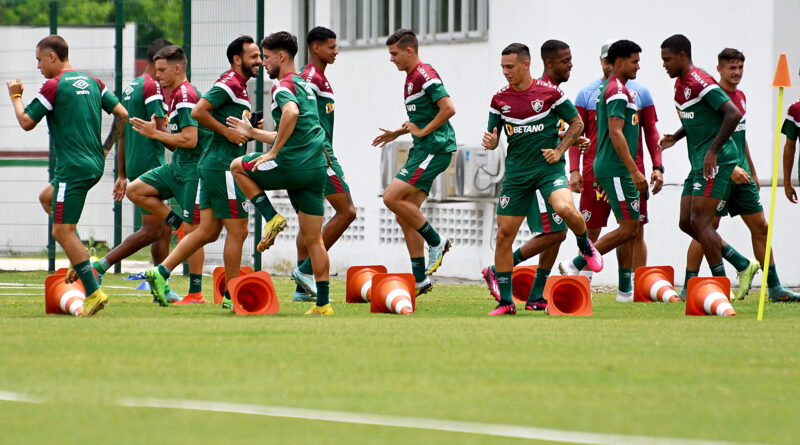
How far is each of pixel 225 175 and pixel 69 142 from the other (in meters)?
1.39

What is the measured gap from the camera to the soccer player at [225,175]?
12188mm

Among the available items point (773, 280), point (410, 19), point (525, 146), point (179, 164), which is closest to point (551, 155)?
point (525, 146)

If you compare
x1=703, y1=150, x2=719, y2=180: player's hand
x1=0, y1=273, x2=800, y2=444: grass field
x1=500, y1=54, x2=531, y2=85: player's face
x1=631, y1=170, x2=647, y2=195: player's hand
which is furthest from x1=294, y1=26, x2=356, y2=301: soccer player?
x1=703, y1=150, x2=719, y2=180: player's hand

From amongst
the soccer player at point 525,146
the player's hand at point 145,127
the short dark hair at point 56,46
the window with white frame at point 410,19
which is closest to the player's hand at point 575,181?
the soccer player at point 525,146

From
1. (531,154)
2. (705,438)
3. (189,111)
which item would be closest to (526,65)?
(531,154)

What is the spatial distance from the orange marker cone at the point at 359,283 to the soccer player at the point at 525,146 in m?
1.85

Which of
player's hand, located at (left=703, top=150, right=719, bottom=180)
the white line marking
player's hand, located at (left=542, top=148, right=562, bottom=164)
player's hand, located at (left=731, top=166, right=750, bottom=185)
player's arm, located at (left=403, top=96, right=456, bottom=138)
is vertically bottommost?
the white line marking

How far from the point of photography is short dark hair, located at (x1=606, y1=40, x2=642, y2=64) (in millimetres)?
13758

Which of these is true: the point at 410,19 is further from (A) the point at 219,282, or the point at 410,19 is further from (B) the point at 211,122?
(B) the point at 211,122

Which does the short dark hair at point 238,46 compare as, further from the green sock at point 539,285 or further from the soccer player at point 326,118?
the green sock at point 539,285

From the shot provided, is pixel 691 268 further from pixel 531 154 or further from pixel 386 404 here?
pixel 386 404

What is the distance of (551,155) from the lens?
38.3 ft

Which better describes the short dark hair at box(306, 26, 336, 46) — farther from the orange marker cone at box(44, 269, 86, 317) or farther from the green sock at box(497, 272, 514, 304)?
the orange marker cone at box(44, 269, 86, 317)

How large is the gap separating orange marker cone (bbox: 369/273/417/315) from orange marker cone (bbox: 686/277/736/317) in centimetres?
219
